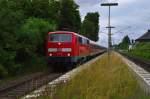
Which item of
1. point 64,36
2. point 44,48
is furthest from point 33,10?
point 64,36

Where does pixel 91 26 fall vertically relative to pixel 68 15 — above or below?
below

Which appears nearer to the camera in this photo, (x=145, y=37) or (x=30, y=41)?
(x=30, y=41)

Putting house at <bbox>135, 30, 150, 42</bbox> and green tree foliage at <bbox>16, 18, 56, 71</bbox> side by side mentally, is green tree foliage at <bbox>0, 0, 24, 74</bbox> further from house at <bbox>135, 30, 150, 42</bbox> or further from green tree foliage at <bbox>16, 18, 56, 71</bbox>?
house at <bbox>135, 30, 150, 42</bbox>

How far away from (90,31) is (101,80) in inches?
4265

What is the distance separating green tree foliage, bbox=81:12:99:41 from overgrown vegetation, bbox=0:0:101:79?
208 feet

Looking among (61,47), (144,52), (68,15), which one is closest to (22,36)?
(61,47)

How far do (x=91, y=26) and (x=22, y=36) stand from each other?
9237cm

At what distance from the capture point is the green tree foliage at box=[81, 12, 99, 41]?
121938 mm

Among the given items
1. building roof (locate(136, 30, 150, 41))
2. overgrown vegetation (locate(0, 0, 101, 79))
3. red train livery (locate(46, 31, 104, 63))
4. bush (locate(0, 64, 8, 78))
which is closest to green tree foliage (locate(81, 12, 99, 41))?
building roof (locate(136, 30, 150, 41))

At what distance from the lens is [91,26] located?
417ft

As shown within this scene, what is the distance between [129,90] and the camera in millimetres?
14039

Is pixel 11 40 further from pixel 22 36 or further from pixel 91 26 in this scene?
pixel 91 26

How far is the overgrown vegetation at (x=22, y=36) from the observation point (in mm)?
29828

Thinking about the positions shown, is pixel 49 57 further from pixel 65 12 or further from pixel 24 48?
pixel 65 12
